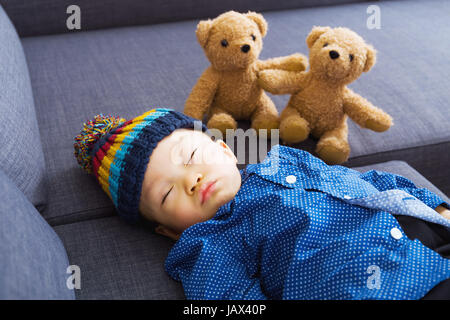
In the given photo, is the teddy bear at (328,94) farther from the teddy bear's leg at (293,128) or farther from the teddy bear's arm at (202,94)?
the teddy bear's arm at (202,94)

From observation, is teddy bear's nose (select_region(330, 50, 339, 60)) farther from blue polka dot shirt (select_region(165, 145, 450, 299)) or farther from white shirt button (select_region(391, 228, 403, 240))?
white shirt button (select_region(391, 228, 403, 240))

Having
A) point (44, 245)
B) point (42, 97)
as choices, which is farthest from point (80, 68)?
point (44, 245)

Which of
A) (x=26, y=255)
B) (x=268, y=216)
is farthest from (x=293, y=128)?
(x=26, y=255)

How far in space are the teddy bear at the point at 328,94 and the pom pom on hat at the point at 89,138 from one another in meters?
0.41

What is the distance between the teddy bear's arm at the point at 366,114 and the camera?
42.6 inches

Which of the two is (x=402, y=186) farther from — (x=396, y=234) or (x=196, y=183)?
(x=196, y=183)

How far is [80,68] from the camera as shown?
4.85 ft

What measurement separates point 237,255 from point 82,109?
27.4 inches

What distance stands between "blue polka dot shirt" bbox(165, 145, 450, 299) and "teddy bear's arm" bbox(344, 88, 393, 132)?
0.21 meters

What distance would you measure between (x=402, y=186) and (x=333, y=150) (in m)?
0.19

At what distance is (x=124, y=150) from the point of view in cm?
90

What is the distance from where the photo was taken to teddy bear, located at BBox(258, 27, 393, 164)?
3.45ft

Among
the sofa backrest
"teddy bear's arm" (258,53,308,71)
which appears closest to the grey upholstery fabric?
"teddy bear's arm" (258,53,308,71)

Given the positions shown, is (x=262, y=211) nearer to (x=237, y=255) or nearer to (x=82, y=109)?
(x=237, y=255)
